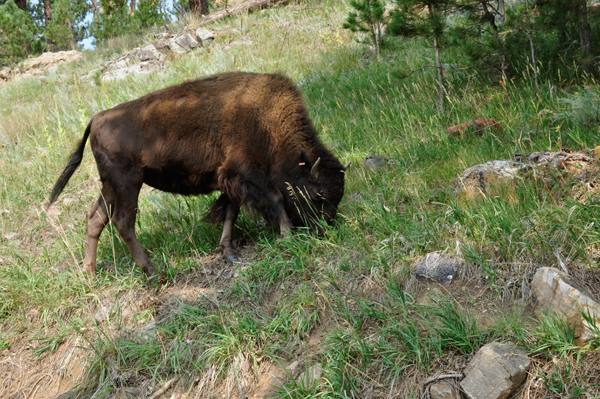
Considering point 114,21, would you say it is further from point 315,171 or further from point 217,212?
point 315,171

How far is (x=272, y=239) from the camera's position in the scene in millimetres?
4918

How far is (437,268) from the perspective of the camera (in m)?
3.47

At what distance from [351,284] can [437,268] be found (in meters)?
0.70

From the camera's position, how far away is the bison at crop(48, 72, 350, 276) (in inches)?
180

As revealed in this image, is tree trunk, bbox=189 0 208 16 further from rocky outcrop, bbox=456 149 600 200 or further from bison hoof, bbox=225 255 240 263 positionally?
rocky outcrop, bbox=456 149 600 200

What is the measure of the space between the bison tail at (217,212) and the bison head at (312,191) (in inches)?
31.2

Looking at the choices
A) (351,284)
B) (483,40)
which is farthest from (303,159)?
(483,40)

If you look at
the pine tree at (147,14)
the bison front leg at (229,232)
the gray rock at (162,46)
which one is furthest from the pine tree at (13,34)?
the bison front leg at (229,232)

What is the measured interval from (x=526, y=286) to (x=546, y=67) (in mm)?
4869

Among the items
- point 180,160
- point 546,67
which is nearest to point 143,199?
point 180,160

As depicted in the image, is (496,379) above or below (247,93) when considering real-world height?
below

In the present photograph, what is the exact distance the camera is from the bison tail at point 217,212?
5.16 meters

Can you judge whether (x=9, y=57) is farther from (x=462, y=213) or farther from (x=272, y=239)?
(x=462, y=213)

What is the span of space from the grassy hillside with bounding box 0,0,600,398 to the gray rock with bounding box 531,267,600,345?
0.25ft
